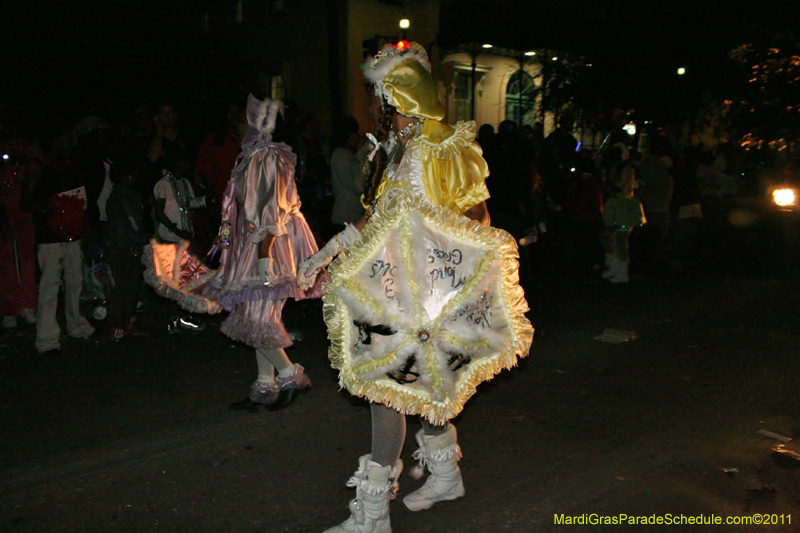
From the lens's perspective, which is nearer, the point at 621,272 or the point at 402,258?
the point at 402,258

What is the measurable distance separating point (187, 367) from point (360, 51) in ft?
49.8

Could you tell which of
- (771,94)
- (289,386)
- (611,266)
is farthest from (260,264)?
(771,94)

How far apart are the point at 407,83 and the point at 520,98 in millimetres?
18686

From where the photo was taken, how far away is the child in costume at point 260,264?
4488 mm

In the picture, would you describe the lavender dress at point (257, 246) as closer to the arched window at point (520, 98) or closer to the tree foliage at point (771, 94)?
the tree foliage at point (771, 94)

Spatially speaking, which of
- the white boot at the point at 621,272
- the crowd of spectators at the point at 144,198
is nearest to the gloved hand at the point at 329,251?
the crowd of spectators at the point at 144,198

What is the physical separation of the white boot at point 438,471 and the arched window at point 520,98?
Answer: 18.6 meters

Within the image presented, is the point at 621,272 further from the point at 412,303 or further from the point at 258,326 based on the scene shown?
the point at 412,303

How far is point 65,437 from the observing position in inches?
175

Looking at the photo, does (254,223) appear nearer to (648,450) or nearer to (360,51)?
(648,450)

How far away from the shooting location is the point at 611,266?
9.96 metres

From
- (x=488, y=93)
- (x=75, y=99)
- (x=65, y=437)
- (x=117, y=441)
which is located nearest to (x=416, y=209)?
(x=117, y=441)

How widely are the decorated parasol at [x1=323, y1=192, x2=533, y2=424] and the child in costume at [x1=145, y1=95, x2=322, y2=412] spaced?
1545 millimetres

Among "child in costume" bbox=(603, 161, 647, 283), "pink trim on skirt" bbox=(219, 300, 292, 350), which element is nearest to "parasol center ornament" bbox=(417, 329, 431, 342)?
"pink trim on skirt" bbox=(219, 300, 292, 350)
